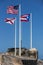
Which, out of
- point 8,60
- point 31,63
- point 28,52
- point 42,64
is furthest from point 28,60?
point 28,52

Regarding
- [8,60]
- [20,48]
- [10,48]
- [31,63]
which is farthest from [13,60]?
[10,48]

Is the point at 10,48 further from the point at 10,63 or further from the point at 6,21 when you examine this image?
the point at 10,63

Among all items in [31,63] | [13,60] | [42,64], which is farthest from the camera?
[42,64]

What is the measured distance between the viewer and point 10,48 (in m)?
51.9

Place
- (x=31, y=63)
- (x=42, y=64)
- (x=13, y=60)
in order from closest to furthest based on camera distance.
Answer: (x=31, y=63)
(x=13, y=60)
(x=42, y=64)

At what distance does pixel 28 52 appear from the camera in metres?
48.7

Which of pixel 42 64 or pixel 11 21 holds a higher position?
pixel 11 21

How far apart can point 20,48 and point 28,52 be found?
1.77 metres

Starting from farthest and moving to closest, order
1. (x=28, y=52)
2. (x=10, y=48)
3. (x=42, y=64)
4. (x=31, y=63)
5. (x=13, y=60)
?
1. (x=10, y=48)
2. (x=28, y=52)
3. (x=42, y=64)
4. (x=13, y=60)
5. (x=31, y=63)

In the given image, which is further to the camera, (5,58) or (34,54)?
(34,54)

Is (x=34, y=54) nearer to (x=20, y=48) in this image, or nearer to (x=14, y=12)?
(x=20, y=48)

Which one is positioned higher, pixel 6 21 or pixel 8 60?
pixel 6 21

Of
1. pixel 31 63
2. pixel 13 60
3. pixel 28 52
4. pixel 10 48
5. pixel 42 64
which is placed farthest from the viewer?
pixel 10 48

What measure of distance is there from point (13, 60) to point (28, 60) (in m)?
2.94
